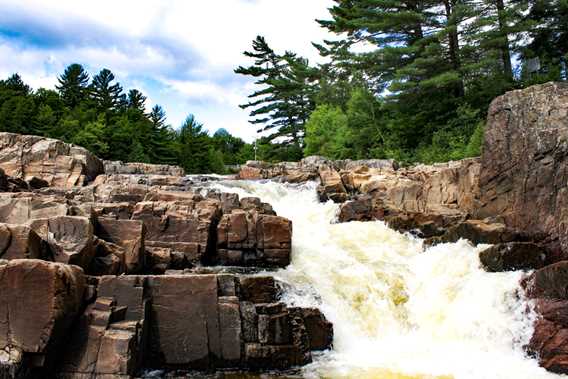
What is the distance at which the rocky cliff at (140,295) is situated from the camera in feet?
23.9

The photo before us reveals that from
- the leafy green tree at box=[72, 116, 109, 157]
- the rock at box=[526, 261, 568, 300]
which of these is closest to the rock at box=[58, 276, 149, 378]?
the rock at box=[526, 261, 568, 300]

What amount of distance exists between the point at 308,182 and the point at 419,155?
8297 mm

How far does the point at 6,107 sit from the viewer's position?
3431 centimetres

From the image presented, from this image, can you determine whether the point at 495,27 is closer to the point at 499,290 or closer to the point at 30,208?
A: the point at 499,290

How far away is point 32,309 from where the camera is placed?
7.20m

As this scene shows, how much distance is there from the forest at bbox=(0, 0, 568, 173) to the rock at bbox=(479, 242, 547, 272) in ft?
41.8

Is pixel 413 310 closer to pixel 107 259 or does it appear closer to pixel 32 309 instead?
pixel 107 259

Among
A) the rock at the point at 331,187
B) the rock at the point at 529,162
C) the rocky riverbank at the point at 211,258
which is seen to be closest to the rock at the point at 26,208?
the rocky riverbank at the point at 211,258

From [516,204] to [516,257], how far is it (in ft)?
8.63

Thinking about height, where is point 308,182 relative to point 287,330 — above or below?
above

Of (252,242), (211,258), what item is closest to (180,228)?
(211,258)

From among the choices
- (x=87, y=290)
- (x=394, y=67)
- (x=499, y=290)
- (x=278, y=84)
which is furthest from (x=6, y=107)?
(x=499, y=290)

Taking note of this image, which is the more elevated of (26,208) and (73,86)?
(73,86)

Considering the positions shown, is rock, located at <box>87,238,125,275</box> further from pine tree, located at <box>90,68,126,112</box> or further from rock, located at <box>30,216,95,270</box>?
pine tree, located at <box>90,68,126,112</box>
